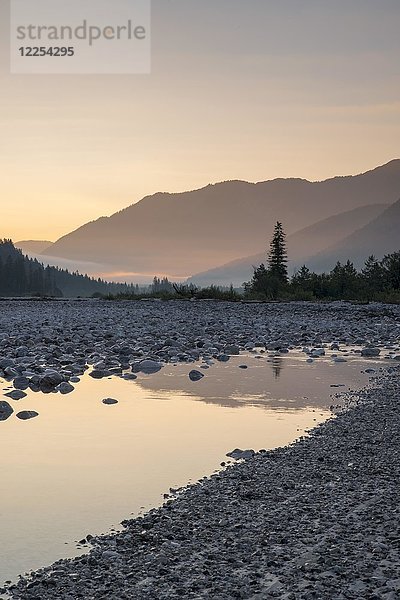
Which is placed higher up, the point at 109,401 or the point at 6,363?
the point at 6,363

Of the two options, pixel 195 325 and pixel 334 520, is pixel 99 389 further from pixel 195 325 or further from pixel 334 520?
pixel 195 325

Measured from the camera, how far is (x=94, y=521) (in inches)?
229

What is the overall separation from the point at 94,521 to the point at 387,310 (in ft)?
116

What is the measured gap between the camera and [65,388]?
12.6 metres

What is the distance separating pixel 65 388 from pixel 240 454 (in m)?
5.31

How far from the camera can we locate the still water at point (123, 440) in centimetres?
579

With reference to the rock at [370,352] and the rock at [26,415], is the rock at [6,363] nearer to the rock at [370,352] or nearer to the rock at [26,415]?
the rock at [26,415]

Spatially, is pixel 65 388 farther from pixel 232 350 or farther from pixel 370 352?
pixel 370 352

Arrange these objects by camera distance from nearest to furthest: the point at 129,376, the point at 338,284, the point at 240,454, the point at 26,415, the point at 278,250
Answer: the point at 240,454 < the point at 26,415 < the point at 129,376 < the point at 338,284 < the point at 278,250

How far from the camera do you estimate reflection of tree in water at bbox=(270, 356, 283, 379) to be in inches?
607

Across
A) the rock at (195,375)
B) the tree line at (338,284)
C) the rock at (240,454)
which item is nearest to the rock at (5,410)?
the rock at (240,454)

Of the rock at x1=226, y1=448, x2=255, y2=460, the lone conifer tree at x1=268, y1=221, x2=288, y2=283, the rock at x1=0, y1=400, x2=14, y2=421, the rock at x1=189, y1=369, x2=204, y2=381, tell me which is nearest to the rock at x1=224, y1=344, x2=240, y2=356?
the rock at x1=189, y1=369, x2=204, y2=381

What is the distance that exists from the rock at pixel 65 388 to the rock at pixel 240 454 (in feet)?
16.5

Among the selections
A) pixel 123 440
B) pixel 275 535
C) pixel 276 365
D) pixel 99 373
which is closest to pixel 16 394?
pixel 99 373
